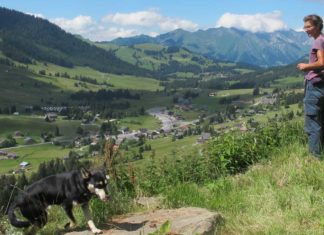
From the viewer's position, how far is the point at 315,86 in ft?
35.7

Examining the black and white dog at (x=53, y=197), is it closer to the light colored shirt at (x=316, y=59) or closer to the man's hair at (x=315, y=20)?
the light colored shirt at (x=316, y=59)

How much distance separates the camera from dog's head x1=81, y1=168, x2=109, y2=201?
7418 millimetres

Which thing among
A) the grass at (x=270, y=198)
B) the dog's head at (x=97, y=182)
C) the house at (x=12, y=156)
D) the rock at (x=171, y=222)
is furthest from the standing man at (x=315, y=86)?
the house at (x=12, y=156)

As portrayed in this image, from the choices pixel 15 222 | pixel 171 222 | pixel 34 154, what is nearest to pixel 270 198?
pixel 171 222

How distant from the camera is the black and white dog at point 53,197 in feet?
25.4

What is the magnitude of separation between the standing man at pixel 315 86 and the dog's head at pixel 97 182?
5.45 m

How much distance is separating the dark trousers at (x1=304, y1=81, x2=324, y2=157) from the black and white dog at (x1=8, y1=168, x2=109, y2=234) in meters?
5.60

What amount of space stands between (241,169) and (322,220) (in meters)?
4.97

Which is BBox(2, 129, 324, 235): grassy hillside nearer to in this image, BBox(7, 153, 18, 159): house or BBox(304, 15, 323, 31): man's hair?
BBox(304, 15, 323, 31): man's hair

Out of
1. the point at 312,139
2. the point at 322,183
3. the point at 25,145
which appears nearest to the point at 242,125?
the point at 312,139

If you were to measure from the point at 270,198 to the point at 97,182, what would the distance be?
3101 mm

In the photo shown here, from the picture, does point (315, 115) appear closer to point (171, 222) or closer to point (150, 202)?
point (150, 202)

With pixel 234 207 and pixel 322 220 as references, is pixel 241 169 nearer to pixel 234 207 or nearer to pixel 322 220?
pixel 234 207

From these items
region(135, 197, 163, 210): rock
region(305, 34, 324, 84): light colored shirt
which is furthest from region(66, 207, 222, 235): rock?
region(305, 34, 324, 84): light colored shirt
